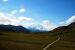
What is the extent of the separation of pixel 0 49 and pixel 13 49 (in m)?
4.54

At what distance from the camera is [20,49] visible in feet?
202

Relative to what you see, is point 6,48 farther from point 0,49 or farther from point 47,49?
point 47,49

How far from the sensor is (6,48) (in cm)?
6081

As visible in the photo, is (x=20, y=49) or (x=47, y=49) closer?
(x=20, y=49)

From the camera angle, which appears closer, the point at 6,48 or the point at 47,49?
the point at 6,48

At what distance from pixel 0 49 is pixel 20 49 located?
286 inches

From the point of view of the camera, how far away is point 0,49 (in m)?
58.3

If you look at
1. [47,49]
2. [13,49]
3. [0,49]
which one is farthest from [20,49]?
[47,49]

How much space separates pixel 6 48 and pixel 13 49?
2.73 metres

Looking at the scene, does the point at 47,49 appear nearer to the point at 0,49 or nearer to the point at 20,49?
the point at 20,49

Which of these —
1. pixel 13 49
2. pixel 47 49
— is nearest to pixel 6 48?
pixel 13 49

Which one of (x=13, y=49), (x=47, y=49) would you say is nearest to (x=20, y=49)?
(x=13, y=49)

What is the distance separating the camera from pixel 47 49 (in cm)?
6900

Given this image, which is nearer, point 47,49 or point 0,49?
point 0,49
